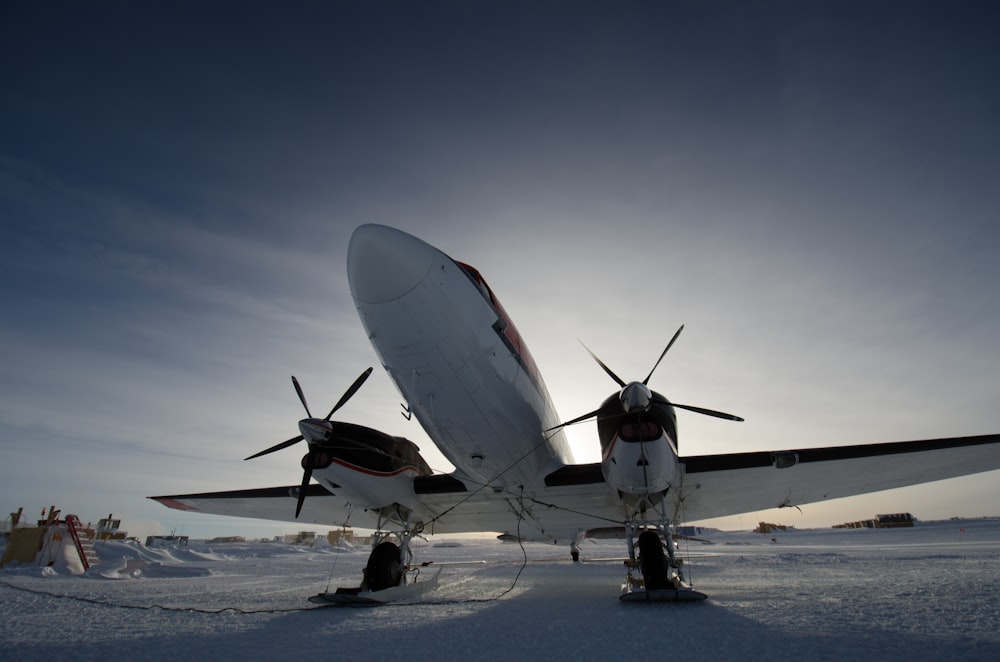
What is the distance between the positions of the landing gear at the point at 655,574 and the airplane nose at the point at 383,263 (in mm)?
6442

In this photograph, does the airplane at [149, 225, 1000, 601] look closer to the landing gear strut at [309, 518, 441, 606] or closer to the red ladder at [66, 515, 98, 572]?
the landing gear strut at [309, 518, 441, 606]

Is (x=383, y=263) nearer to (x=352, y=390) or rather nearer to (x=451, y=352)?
(x=451, y=352)

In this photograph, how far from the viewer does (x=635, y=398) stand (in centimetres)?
735

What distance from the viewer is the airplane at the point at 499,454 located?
6.75 m

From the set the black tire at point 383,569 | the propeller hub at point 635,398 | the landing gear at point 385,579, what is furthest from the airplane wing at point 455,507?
the propeller hub at point 635,398

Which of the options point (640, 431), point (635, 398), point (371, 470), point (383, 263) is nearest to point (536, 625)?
point (640, 431)

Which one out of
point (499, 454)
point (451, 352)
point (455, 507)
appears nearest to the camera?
point (451, 352)

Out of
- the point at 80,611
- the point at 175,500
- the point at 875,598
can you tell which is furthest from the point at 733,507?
the point at 175,500

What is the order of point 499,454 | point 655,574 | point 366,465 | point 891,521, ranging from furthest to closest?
point 891,521
point 366,465
point 499,454
point 655,574

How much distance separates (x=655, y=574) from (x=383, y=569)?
564cm

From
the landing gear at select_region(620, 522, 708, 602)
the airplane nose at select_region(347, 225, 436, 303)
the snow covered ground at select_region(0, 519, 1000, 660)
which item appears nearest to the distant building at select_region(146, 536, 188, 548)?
the snow covered ground at select_region(0, 519, 1000, 660)

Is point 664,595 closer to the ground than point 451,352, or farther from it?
closer to the ground

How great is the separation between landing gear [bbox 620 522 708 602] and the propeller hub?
305cm

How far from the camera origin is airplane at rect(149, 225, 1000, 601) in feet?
22.1
